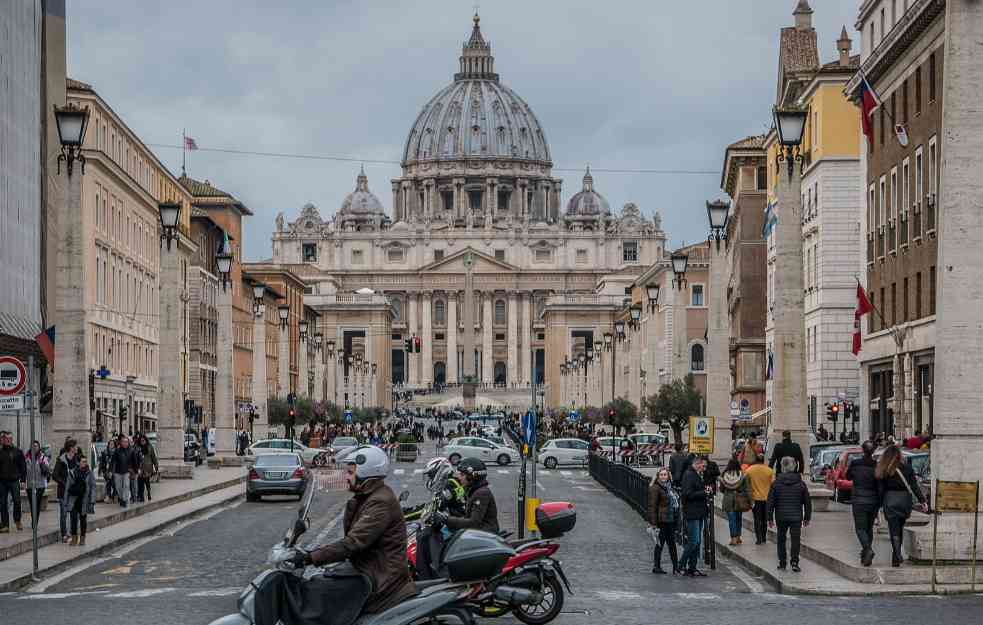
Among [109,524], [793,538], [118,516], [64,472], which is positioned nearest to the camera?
[793,538]

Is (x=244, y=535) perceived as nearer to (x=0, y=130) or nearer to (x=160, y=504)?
(x=160, y=504)

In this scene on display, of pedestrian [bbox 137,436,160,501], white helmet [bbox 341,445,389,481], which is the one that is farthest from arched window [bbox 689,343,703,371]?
white helmet [bbox 341,445,389,481]

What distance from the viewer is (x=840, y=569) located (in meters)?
21.6

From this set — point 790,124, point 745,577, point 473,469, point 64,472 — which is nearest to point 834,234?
point 790,124

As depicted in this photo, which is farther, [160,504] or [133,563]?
[160,504]

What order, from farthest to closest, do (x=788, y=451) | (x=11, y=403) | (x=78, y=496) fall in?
(x=788, y=451), (x=78, y=496), (x=11, y=403)

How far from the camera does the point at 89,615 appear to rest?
17828 mm

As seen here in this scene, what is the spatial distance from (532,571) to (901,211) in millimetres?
34839

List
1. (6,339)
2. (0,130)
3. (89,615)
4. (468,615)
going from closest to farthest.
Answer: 1. (468,615)
2. (89,615)
3. (6,339)
4. (0,130)

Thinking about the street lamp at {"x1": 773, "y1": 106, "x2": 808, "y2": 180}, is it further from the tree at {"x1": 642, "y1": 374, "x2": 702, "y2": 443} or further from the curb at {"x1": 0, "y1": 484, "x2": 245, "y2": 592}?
the tree at {"x1": 642, "y1": 374, "x2": 702, "y2": 443}

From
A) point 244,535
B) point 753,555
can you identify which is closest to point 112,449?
point 244,535

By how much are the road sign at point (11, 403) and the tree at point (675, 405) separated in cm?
4032

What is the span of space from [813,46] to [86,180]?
3182cm

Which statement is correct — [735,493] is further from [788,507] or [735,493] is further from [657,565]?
[788,507]
